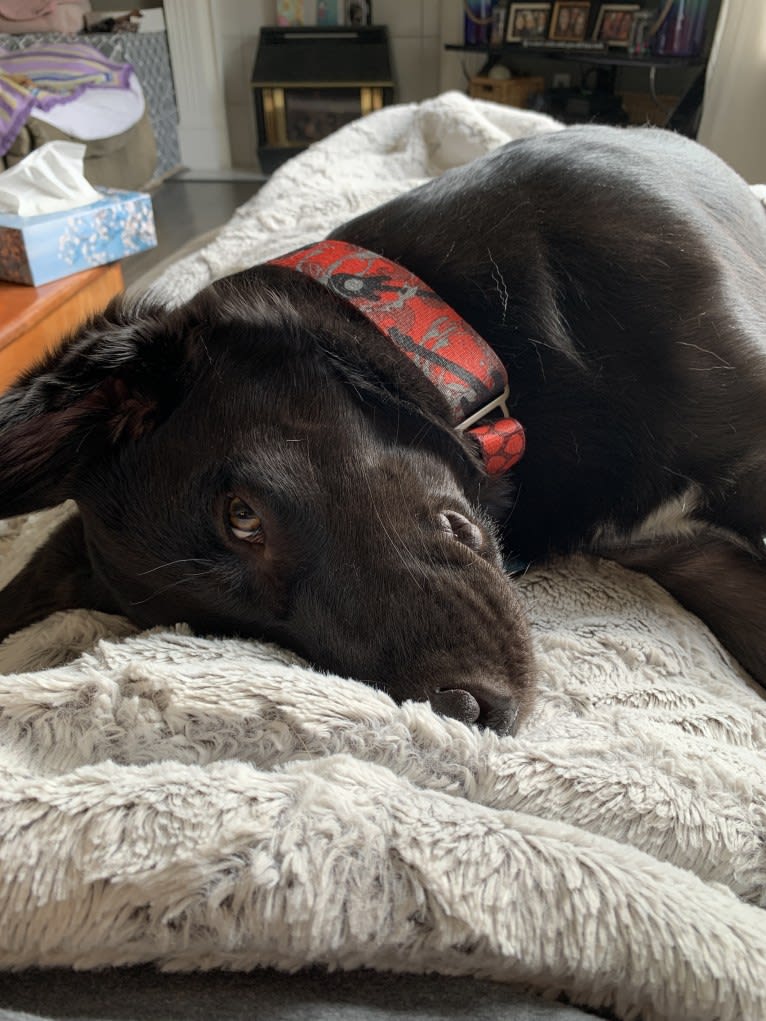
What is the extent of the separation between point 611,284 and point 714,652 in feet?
1.74

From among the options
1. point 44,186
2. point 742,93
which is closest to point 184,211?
point 44,186

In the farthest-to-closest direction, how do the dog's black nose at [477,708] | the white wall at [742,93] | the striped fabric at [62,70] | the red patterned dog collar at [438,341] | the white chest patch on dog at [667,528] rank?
the striped fabric at [62,70], the white wall at [742,93], the white chest patch on dog at [667,528], the red patterned dog collar at [438,341], the dog's black nose at [477,708]

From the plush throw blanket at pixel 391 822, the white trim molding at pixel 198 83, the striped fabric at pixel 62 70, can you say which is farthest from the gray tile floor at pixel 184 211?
the plush throw blanket at pixel 391 822

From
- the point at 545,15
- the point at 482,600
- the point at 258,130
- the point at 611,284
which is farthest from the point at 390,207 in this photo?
the point at 258,130

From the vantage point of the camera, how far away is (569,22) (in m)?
5.14

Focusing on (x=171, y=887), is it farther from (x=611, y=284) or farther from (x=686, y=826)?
(x=611, y=284)

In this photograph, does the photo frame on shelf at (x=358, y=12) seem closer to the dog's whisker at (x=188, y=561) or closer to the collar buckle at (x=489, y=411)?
the collar buckle at (x=489, y=411)

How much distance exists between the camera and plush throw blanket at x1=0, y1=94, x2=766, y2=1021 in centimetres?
56

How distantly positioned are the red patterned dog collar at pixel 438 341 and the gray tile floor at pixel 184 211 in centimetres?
320

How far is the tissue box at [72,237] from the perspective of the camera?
2.27 metres

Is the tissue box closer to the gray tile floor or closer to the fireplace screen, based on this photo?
the gray tile floor

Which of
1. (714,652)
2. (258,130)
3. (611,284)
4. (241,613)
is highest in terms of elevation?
(611,284)

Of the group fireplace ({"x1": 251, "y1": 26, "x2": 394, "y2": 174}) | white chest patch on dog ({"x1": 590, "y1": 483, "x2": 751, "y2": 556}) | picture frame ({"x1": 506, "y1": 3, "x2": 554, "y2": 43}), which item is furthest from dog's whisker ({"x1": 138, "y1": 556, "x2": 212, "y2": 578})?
fireplace ({"x1": 251, "y1": 26, "x2": 394, "y2": 174})

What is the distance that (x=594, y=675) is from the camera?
3.25ft
